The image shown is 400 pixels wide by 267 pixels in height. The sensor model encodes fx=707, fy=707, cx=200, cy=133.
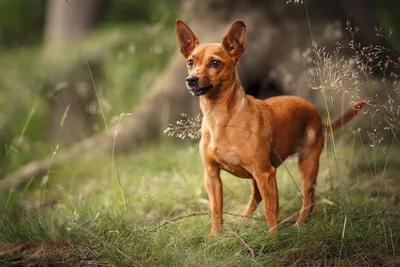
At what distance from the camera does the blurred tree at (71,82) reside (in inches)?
417

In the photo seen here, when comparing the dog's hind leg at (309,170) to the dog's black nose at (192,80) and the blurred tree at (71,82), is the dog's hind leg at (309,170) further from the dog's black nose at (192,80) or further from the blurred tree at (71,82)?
the blurred tree at (71,82)

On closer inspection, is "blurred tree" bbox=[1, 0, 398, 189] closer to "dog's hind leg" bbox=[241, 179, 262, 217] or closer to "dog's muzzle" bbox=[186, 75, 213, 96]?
"dog's hind leg" bbox=[241, 179, 262, 217]

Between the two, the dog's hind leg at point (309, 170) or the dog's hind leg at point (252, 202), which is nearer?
the dog's hind leg at point (309, 170)

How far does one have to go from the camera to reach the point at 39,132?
1162 centimetres

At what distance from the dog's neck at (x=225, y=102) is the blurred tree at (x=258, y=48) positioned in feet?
10.9

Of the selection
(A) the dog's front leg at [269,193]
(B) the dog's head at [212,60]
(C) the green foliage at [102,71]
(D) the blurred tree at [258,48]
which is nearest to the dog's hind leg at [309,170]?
(A) the dog's front leg at [269,193]

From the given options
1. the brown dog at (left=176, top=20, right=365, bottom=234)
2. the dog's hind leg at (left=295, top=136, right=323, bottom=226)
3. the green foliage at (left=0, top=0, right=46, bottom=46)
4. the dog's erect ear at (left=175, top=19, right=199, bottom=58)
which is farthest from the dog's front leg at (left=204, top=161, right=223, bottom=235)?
the green foliage at (left=0, top=0, right=46, bottom=46)

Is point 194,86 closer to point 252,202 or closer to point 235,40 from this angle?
point 235,40

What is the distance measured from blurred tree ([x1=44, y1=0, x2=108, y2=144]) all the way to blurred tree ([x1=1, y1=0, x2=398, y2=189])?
1661 millimetres

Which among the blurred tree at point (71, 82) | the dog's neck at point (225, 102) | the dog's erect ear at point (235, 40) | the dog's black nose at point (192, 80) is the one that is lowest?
the blurred tree at point (71, 82)

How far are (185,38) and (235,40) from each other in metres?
0.33

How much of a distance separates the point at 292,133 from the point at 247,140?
1.83 feet

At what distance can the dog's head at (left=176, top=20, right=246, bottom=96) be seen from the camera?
4074 millimetres

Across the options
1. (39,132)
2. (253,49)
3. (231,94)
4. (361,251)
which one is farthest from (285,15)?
(39,132)
